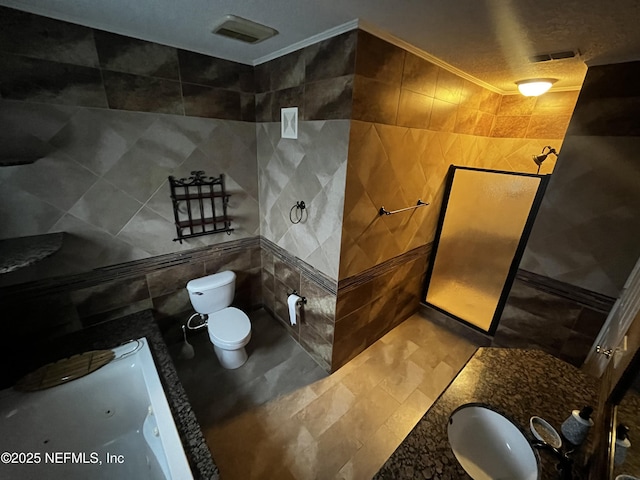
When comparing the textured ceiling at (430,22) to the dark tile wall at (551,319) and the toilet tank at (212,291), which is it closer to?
the dark tile wall at (551,319)

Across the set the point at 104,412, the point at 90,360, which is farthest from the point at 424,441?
the point at 90,360

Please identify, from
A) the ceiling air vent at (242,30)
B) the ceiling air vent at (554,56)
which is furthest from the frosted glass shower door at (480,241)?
the ceiling air vent at (242,30)

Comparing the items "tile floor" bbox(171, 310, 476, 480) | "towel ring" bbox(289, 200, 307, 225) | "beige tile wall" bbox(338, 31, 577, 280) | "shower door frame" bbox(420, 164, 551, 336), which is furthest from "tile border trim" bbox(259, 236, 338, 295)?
"shower door frame" bbox(420, 164, 551, 336)

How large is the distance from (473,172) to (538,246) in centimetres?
80

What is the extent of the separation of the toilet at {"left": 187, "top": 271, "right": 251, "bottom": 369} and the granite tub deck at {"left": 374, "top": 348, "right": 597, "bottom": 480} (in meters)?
1.42

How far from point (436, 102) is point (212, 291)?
2.30 metres

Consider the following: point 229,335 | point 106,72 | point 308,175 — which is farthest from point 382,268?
point 106,72

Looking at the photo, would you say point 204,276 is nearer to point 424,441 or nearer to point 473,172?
point 424,441

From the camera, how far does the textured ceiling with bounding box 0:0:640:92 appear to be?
3.45 ft

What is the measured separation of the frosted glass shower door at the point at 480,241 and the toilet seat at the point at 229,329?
1928 millimetres

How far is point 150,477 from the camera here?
4.70 feet

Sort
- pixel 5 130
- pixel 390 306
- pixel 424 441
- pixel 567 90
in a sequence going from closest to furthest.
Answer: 1. pixel 424 441
2. pixel 5 130
3. pixel 567 90
4. pixel 390 306

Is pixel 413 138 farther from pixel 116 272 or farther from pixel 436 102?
pixel 116 272

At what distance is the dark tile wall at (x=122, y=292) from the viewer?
164 cm
